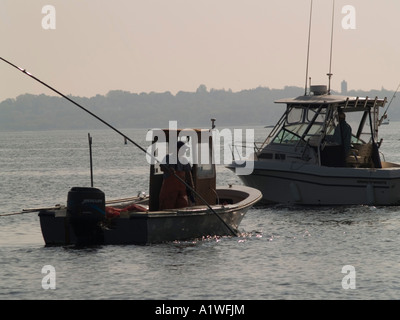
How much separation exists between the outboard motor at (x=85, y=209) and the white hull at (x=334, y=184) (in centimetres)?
1034

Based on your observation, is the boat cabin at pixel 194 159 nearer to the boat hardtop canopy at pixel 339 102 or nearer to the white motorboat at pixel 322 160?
the white motorboat at pixel 322 160

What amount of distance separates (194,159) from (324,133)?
26.8ft

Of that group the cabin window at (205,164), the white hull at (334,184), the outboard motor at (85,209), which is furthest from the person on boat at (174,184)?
the white hull at (334,184)

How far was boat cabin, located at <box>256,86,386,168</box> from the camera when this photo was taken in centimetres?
2898

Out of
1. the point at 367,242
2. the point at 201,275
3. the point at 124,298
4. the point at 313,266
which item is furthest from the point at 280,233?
the point at 124,298

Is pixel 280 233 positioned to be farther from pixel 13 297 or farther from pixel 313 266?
pixel 13 297

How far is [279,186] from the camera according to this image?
2909 centimetres

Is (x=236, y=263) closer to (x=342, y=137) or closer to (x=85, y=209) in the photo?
(x=85, y=209)

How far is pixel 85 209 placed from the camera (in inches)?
761

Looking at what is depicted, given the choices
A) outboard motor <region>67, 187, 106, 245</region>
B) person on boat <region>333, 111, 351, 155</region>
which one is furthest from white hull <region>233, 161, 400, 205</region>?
outboard motor <region>67, 187, 106, 245</region>

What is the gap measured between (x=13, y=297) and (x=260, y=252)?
634cm

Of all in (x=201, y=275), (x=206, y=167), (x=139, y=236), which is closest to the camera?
(x=201, y=275)

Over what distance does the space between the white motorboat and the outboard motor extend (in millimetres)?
10345

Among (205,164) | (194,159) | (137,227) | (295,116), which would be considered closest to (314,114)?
(295,116)
